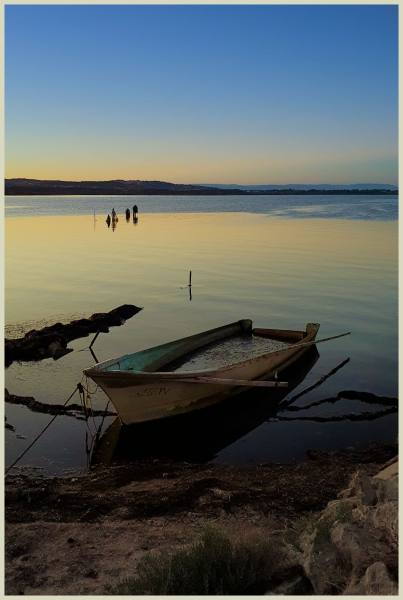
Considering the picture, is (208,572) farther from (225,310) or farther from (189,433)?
(225,310)

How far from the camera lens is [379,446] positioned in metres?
12.0

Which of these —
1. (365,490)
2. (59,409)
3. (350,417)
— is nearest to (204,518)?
(365,490)

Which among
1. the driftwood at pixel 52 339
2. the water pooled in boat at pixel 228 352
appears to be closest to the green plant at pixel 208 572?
the water pooled in boat at pixel 228 352

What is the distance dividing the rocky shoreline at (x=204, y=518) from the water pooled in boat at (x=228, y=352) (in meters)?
4.70

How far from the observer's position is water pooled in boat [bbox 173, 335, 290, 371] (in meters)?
15.9

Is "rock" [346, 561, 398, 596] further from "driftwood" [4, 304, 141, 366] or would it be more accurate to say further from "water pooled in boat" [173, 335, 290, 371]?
"driftwood" [4, 304, 141, 366]

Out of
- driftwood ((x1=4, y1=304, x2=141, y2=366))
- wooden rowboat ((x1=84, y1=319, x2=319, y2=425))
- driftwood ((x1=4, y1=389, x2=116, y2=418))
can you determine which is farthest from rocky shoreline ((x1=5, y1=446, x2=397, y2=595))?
driftwood ((x1=4, y1=304, x2=141, y2=366))

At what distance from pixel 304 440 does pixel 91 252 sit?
38290 millimetres

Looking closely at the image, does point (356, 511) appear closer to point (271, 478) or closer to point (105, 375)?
point (271, 478)

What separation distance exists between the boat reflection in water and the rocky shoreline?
84 centimetres

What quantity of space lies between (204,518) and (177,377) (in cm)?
468

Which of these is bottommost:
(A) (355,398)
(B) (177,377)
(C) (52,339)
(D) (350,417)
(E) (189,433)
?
(E) (189,433)

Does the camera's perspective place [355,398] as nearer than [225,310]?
Yes

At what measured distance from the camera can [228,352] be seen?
17.4 metres
